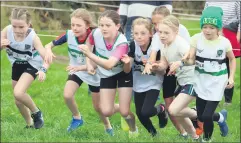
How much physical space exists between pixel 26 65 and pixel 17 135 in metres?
1.03

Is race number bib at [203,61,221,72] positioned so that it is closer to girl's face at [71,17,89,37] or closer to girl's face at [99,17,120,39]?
girl's face at [99,17,120,39]

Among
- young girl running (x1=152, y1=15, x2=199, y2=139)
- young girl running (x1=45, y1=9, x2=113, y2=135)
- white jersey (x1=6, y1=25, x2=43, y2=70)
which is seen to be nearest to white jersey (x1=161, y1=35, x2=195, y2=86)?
young girl running (x1=152, y1=15, x2=199, y2=139)

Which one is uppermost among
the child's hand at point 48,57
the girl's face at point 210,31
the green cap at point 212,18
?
the green cap at point 212,18

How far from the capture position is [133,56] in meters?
8.42

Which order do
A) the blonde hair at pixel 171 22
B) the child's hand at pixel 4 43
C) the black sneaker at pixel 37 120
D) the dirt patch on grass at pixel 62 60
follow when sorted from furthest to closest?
1. the dirt patch on grass at pixel 62 60
2. the black sneaker at pixel 37 120
3. the child's hand at pixel 4 43
4. the blonde hair at pixel 171 22

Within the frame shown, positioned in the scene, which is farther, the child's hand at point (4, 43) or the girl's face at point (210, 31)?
the child's hand at point (4, 43)

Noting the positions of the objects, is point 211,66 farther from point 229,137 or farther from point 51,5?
point 51,5

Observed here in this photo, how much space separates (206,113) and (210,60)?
678mm

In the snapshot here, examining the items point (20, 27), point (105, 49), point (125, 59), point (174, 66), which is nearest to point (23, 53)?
point (20, 27)

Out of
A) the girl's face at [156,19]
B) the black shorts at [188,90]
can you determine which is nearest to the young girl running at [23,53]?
the girl's face at [156,19]

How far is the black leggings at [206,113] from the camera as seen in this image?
7.99 m

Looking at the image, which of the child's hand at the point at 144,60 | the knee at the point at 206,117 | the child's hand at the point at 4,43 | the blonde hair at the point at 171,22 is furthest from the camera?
the child's hand at the point at 4,43

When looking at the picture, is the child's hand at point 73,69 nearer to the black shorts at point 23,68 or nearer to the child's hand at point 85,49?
the child's hand at point 85,49

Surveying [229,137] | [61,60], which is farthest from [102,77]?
[61,60]
